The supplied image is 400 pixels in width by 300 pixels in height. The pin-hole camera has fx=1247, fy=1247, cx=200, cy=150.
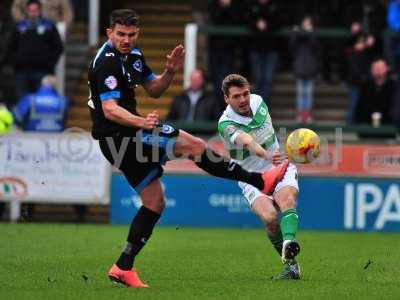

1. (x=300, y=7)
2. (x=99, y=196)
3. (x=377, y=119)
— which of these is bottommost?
(x=99, y=196)

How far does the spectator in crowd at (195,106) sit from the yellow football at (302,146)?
9.14 metres

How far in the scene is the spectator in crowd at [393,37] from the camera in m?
20.5

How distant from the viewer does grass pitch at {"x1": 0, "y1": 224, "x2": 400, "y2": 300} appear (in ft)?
33.7

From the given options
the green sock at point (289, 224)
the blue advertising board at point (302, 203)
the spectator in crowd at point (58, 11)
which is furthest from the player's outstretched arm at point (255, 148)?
the spectator in crowd at point (58, 11)

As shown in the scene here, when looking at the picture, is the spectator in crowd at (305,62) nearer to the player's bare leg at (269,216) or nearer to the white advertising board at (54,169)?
the white advertising board at (54,169)

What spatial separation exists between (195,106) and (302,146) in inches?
371

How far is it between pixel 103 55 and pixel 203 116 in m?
9.92

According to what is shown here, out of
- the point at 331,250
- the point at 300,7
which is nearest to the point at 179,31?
the point at 300,7

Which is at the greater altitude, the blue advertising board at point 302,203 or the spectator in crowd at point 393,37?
the spectator in crowd at point 393,37

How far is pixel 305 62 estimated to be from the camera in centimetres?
2038

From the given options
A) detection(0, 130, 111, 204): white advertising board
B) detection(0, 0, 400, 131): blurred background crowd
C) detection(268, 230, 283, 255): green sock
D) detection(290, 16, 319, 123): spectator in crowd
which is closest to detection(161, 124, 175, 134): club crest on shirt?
detection(268, 230, 283, 255): green sock

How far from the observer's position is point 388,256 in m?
13.8

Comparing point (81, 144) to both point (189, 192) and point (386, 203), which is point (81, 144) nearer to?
point (189, 192)

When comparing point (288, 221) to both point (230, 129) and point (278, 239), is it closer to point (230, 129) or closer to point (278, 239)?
point (278, 239)
